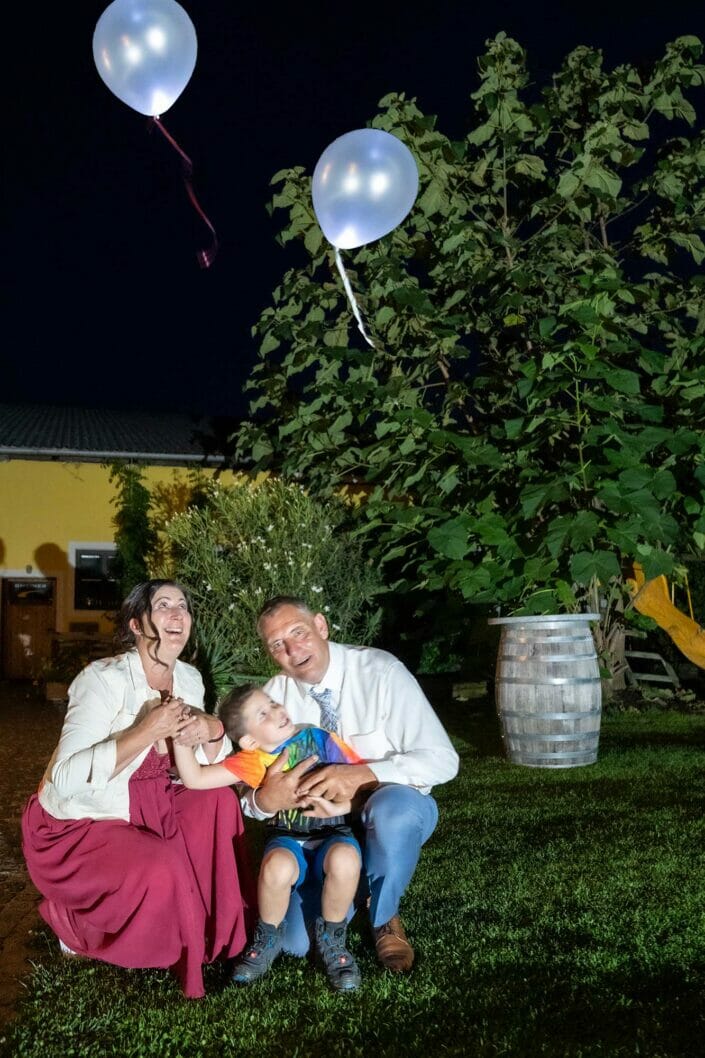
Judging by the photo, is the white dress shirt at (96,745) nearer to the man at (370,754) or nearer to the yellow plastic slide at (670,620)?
the man at (370,754)

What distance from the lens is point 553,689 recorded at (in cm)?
573

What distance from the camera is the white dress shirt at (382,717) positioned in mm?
2824

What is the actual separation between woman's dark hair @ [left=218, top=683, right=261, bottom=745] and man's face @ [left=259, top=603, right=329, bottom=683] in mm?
137

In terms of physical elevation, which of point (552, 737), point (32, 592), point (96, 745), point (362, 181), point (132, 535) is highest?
point (362, 181)

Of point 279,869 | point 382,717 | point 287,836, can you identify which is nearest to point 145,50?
point 382,717

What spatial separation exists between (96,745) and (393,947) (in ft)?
3.36

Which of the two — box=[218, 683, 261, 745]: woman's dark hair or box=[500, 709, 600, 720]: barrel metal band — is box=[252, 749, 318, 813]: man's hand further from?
box=[500, 709, 600, 720]: barrel metal band

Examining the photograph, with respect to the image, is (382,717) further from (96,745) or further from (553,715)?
(553,715)

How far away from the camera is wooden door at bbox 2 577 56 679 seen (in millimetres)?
13906

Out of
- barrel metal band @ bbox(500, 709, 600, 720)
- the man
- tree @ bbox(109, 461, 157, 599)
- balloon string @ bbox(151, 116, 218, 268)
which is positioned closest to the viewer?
the man

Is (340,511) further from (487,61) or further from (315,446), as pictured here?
(487,61)

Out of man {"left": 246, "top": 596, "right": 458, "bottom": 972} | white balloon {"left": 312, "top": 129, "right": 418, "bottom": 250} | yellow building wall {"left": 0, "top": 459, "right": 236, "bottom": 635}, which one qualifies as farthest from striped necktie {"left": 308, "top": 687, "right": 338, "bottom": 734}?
yellow building wall {"left": 0, "top": 459, "right": 236, "bottom": 635}

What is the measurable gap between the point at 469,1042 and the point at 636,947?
0.80m

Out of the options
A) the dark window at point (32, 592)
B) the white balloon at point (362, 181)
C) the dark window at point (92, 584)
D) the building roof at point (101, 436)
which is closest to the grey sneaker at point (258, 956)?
the white balloon at point (362, 181)
